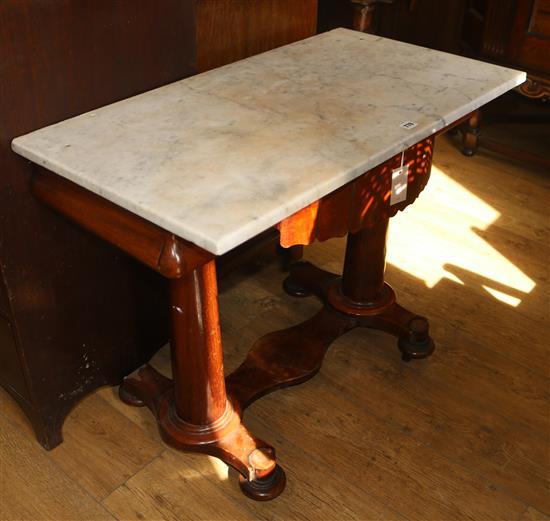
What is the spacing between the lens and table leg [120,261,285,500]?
5.30 ft

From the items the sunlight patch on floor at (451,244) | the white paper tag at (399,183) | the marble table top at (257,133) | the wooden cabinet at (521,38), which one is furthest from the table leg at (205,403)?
the wooden cabinet at (521,38)

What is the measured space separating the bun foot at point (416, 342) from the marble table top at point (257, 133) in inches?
25.9

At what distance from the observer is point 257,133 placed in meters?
1.54

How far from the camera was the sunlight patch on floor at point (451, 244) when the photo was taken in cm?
247

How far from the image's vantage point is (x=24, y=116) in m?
1.50

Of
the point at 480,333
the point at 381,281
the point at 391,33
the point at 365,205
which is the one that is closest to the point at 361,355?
→ the point at 381,281

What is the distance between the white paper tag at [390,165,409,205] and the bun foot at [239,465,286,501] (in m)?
0.66

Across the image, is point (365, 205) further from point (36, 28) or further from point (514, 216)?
point (514, 216)

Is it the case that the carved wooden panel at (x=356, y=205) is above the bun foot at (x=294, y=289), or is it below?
above

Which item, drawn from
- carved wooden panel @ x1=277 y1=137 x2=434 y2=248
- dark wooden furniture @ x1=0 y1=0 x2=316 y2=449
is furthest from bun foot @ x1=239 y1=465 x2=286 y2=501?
carved wooden panel @ x1=277 y1=137 x2=434 y2=248

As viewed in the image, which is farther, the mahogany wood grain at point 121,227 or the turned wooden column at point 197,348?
the turned wooden column at point 197,348

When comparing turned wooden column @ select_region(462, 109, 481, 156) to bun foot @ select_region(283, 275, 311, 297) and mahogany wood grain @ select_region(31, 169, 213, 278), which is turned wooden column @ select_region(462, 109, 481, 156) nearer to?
bun foot @ select_region(283, 275, 311, 297)

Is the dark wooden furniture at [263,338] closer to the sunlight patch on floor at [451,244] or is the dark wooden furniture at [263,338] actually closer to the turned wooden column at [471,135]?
the sunlight patch on floor at [451,244]

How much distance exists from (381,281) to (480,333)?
0.34 meters
